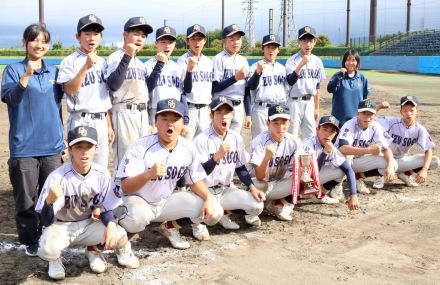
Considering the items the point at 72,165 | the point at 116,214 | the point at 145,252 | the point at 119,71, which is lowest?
the point at 145,252

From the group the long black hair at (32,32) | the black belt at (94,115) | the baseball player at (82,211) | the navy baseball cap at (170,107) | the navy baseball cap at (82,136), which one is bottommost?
the baseball player at (82,211)

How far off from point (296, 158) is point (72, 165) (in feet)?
8.05

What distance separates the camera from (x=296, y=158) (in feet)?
18.3

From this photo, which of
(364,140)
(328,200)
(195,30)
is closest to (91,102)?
(195,30)

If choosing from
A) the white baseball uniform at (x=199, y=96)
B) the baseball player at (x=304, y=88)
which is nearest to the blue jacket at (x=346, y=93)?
the baseball player at (x=304, y=88)

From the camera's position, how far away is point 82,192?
4.19m

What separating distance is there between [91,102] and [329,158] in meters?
2.77

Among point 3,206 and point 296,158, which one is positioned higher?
point 296,158

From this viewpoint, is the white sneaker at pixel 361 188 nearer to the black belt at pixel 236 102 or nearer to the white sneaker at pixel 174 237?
the black belt at pixel 236 102

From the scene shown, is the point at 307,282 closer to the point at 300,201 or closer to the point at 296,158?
the point at 296,158

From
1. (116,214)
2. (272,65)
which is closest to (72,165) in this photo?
(116,214)

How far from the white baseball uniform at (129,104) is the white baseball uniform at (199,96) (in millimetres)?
889

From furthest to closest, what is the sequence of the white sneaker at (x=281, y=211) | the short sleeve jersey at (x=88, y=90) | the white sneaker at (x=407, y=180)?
1. the white sneaker at (x=407, y=180)
2. the white sneaker at (x=281, y=211)
3. the short sleeve jersey at (x=88, y=90)

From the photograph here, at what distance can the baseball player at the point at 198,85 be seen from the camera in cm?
632
